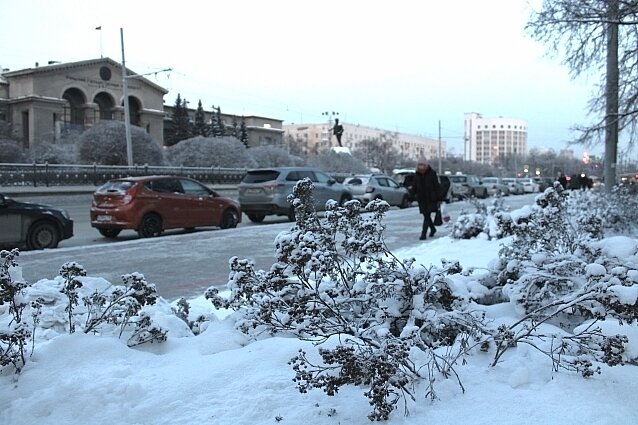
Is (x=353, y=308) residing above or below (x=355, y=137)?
below

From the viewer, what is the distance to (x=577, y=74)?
1469 centimetres

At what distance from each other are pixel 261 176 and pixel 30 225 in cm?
835

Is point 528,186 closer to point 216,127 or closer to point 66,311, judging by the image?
point 216,127

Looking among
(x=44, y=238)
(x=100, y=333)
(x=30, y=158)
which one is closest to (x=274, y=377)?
(x=100, y=333)

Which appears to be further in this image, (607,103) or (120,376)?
(607,103)

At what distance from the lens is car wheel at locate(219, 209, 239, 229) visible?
53.8 feet

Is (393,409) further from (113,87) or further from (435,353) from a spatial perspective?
(113,87)

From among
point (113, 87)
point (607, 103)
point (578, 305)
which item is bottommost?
point (578, 305)

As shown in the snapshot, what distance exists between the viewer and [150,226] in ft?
46.6

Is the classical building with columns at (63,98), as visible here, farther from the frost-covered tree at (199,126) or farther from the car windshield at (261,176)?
the car windshield at (261,176)

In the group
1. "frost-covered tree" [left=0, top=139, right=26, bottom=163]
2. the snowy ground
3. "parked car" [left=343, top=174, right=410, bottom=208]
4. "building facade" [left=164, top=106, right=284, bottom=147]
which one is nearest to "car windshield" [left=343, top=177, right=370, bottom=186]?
"parked car" [left=343, top=174, right=410, bottom=208]

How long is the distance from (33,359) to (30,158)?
49.2 meters

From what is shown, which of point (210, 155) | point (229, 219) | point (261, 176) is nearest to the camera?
point (229, 219)

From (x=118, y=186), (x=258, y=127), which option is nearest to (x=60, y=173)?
(x=118, y=186)
